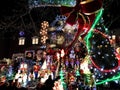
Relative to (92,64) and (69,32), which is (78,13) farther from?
(69,32)

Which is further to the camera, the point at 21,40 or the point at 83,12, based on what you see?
the point at 21,40

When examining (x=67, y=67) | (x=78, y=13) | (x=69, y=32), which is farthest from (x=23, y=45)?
(x=78, y=13)

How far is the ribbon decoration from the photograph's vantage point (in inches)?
395

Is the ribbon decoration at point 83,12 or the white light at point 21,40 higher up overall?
the white light at point 21,40

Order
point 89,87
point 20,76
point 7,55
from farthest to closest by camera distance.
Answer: point 7,55, point 20,76, point 89,87

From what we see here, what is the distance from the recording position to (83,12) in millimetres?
10227

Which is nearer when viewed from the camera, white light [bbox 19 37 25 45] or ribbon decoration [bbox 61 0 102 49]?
ribbon decoration [bbox 61 0 102 49]

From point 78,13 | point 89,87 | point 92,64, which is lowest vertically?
point 89,87

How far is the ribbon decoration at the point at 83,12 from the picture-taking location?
10023 millimetres

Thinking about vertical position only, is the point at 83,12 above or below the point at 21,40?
below

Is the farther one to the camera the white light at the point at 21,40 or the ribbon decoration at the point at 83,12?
the white light at the point at 21,40

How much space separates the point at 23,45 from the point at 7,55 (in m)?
1.69

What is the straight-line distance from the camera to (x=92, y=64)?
15883 millimetres

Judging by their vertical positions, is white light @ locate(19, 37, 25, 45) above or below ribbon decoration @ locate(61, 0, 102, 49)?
above
